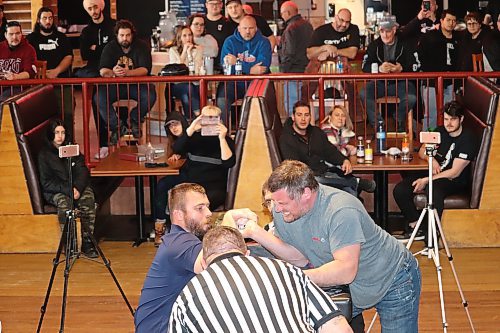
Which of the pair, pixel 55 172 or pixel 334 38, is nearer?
pixel 55 172

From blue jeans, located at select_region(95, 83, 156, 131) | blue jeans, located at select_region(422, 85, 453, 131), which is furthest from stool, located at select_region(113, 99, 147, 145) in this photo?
blue jeans, located at select_region(422, 85, 453, 131)

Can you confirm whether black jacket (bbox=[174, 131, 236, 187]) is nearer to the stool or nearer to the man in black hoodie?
the man in black hoodie

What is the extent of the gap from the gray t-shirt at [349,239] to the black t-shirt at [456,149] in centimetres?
432

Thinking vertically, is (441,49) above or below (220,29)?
below

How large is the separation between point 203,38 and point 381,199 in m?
3.25

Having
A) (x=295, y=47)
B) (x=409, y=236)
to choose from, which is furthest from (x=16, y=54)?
(x=409, y=236)

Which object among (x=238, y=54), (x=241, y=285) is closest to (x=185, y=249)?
(x=241, y=285)

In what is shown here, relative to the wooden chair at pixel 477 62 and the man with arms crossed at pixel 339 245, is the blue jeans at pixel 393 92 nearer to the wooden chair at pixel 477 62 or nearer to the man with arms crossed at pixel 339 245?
the wooden chair at pixel 477 62

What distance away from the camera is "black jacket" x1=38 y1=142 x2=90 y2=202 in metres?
10.2

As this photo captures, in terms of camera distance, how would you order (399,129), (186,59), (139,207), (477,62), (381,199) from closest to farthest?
(139,207) < (381,199) < (399,129) < (186,59) < (477,62)

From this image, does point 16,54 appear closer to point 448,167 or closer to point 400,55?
point 400,55

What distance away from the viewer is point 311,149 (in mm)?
10031

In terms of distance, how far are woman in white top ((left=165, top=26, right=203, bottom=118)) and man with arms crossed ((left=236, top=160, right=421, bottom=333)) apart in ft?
21.5

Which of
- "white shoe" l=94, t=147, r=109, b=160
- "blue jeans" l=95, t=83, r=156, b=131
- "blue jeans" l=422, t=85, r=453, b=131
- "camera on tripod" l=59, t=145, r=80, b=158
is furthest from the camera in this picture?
"blue jeans" l=95, t=83, r=156, b=131
